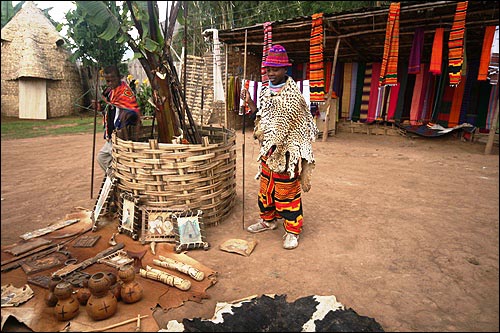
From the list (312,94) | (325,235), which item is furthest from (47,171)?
(312,94)

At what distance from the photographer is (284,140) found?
2.73 meters

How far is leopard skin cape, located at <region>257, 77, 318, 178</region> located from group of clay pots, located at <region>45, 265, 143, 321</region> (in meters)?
1.41

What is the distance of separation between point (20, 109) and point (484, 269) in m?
13.8

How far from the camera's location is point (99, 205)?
3150 millimetres

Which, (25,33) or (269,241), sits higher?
(25,33)

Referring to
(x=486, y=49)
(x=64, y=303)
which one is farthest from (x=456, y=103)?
(x=64, y=303)

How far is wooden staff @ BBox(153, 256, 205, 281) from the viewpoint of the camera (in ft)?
7.73

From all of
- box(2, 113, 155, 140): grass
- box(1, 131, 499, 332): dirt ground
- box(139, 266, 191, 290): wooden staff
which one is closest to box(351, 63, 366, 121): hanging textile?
box(1, 131, 499, 332): dirt ground

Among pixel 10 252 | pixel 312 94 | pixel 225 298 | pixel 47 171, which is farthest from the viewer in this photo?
pixel 312 94

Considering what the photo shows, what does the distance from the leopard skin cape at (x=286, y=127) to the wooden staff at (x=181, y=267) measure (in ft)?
3.32

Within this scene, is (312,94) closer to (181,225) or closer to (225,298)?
(181,225)

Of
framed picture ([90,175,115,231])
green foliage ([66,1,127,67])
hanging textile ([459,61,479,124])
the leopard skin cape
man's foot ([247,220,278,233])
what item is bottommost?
man's foot ([247,220,278,233])

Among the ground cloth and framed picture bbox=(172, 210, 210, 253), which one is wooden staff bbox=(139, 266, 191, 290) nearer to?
the ground cloth

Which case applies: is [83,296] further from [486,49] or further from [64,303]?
[486,49]
